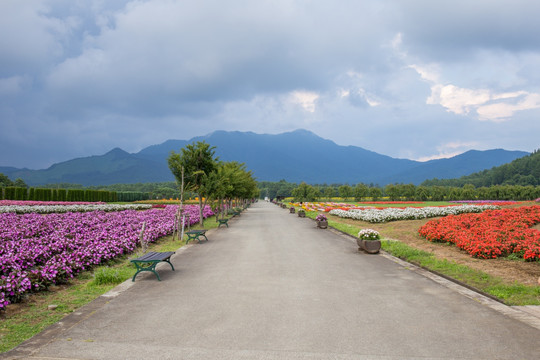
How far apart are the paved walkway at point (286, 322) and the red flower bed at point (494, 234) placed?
3.44 meters

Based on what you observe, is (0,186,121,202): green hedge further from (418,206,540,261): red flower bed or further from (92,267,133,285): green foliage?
(418,206,540,261): red flower bed

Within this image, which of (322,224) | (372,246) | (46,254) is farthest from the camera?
(322,224)

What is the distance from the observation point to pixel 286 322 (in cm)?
505

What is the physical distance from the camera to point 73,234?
1288 centimetres

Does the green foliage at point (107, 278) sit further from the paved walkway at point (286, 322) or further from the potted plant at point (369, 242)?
the potted plant at point (369, 242)

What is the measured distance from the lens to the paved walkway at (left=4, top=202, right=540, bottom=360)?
13.5ft

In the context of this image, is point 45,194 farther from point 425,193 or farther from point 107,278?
point 425,193

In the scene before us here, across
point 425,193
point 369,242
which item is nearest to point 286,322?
point 369,242

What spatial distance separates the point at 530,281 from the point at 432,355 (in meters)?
5.15

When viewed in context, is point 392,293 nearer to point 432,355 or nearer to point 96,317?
point 432,355

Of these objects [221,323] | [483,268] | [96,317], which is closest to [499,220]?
[483,268]

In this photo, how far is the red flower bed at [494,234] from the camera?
10039 millimetres

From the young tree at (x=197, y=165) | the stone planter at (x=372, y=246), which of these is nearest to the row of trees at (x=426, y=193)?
the young tree at (x=197, y=165)

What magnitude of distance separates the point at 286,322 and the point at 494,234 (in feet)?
31.2
